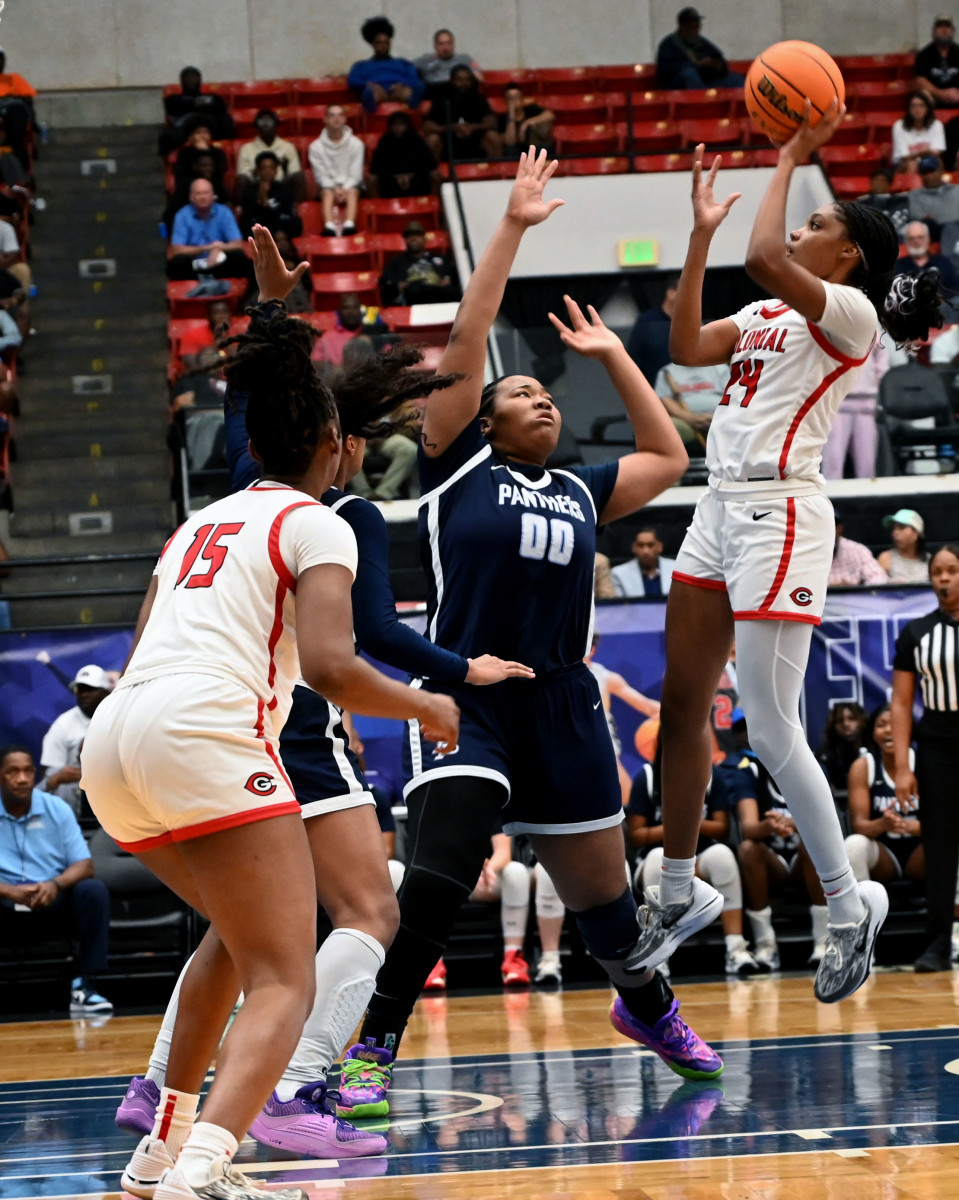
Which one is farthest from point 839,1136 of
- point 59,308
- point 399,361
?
point 59,308

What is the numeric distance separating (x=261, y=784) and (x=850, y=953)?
223cm

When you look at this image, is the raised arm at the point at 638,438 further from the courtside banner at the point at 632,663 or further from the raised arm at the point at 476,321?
the courtside banner at the point at 632,663

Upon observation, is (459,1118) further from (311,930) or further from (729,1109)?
(311,930)

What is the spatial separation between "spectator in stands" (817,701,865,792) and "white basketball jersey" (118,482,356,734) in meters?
6.07

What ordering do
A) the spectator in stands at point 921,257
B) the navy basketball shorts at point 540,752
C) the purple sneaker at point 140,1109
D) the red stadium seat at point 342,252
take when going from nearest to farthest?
the purple sneaker at point 140,1109
the navy basketball shorts at point 540,752
the spectator in stands at point 921,257
the red stadium seat at point 342,252

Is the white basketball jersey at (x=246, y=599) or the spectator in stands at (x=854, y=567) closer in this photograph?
the white basketball jersey at (x=246, y=599)

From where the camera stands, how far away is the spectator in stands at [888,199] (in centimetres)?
1351

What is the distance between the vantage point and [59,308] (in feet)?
48.3

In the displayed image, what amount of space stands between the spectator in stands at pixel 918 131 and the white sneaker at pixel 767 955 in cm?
985

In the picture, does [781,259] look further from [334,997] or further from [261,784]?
[334,997]

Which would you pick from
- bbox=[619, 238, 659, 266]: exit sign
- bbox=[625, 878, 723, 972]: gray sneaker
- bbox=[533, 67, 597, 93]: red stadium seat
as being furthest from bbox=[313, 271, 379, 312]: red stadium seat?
bbox=[625, 878, 723, 972]: gray sneaker

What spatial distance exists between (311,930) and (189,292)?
11508 mm

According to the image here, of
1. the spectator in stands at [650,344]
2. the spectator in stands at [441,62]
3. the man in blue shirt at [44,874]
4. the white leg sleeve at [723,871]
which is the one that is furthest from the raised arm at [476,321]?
the spectator in stands at [441,62]

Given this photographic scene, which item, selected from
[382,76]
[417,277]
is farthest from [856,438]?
[382,76]
